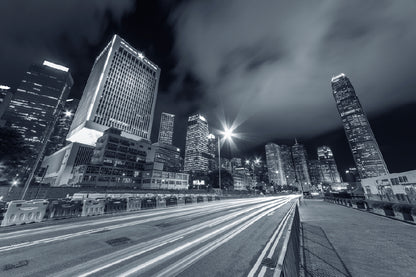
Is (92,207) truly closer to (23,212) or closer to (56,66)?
(23,212)

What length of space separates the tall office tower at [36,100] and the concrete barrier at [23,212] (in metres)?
170

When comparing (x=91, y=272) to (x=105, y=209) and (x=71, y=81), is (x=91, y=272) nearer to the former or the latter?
(x=105, y=209)

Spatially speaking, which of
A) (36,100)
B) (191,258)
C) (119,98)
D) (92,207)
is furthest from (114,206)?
(36,100)

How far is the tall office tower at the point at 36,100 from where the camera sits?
13975cm

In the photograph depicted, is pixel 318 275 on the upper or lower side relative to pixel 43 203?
lower

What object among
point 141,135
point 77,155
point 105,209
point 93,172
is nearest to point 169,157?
point 141,135

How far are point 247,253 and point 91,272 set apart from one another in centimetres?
461

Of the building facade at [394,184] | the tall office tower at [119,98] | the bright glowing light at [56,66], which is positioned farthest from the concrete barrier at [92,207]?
the bright glowing light at [56,66]

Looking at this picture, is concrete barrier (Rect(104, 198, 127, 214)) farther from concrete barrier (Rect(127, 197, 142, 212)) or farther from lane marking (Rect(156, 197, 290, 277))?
lane marking (Rect(156, 197, 290, 277))

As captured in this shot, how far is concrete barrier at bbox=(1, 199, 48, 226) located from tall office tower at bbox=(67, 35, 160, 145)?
100830 mm

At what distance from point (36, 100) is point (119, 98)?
339 ft

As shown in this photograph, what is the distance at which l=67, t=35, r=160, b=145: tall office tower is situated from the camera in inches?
4003

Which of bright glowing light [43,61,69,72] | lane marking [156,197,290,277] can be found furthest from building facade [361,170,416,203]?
bright glowing light [43,61,69,72]

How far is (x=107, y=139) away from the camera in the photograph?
8400cm
